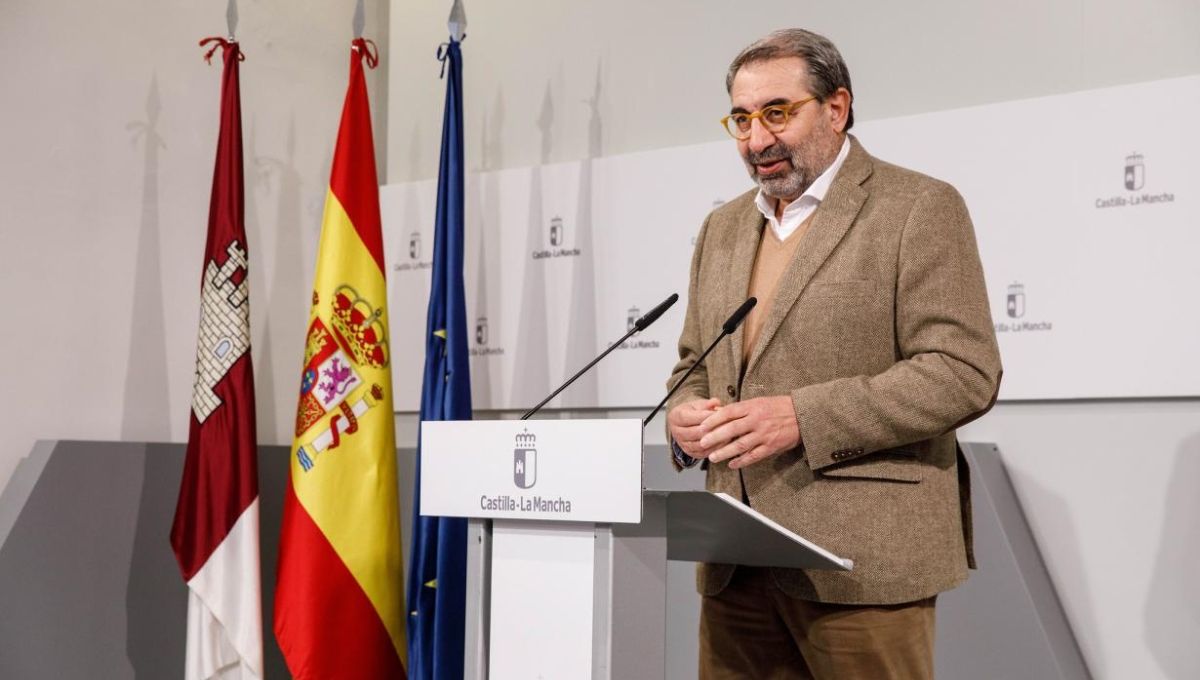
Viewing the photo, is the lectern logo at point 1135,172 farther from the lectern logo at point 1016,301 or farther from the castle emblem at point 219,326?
the castle emblem at point 219,326

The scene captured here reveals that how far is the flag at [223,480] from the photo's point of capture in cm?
340

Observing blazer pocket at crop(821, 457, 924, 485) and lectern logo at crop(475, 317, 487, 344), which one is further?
lectern logo at crop(475, 317, 487, 344)

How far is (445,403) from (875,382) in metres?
2.02

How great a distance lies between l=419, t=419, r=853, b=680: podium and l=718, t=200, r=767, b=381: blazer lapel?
43 cm

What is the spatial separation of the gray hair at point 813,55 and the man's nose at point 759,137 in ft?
0.37

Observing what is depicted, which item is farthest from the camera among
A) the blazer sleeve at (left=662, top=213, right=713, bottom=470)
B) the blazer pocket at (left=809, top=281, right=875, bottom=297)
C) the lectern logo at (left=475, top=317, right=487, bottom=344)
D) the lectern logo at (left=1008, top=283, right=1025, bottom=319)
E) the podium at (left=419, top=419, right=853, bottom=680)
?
the lectern logo at (left=475, top=317, right=487, bottom=344)

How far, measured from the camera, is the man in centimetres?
189

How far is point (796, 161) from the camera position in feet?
7.09

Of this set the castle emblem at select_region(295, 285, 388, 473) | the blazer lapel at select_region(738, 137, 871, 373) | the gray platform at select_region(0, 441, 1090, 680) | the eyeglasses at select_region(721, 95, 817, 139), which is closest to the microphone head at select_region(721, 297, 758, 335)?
the blazer lapel at select_region(738, 137, 871, 373)

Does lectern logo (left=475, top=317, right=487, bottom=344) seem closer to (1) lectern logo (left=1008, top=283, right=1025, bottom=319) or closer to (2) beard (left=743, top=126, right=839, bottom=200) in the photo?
(1) lectern logo (left=1008, top=283, right=1025, bottom=319)

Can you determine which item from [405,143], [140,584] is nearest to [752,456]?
[140,584]

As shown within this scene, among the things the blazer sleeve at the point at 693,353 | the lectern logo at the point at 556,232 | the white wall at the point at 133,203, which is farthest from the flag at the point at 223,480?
the blazer sleeve at the point at 693,353

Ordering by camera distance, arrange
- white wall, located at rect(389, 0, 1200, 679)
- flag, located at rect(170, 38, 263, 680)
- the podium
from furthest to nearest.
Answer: flag, located at rect(170, 38, 263, 680)
white wall, located at rect(389, 0, 1200, 679)
the podium

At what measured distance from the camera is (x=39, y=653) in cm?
320
